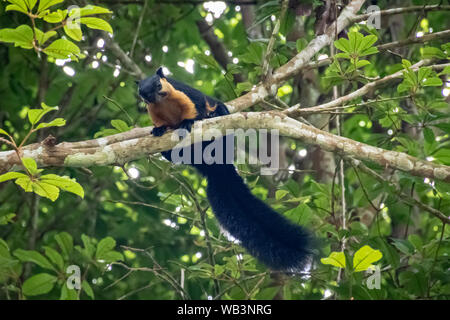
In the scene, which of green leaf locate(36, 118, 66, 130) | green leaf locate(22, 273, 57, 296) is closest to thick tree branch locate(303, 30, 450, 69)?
green leaf locate(36, 118, 66, 130)

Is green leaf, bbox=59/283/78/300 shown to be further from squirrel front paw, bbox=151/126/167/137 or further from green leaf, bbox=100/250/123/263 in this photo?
squirrel front paw, bbox=151/126/167/137

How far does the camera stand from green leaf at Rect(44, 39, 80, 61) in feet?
9.64

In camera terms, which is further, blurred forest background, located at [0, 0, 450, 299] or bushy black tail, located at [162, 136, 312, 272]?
blurred forest background, located at [0, 0, 450, 299]

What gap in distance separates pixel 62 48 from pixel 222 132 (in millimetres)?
1193

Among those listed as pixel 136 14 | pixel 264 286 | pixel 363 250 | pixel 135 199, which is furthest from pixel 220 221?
pixel 136 14

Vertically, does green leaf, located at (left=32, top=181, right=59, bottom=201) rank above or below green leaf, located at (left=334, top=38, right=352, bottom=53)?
below

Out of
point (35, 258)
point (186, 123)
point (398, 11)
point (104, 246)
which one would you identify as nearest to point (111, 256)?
point (104, 246)

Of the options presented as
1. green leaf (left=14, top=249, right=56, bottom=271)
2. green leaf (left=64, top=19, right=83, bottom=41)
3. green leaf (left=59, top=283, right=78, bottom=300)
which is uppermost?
green leaf (left=64, top=19, right=83, bottom=41)

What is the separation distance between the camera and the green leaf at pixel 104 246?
4.24 metres

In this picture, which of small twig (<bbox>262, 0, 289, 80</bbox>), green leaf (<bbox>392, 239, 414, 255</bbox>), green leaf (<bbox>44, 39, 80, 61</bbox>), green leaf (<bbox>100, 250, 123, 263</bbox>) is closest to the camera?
green leaf (<bbox>44, 39, 80, 61</bbox>)

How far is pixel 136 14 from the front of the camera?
5902 mm

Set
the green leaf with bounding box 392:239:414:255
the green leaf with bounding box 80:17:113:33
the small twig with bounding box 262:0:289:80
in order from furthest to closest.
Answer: the green leaf with bounding box 392:239:414:255 → the small twig with bounding box 262:0:289:80 → the green leaf with bounding box 80:17:113:33

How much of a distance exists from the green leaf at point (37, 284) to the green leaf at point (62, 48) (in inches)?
71.2

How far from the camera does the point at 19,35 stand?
288cm
